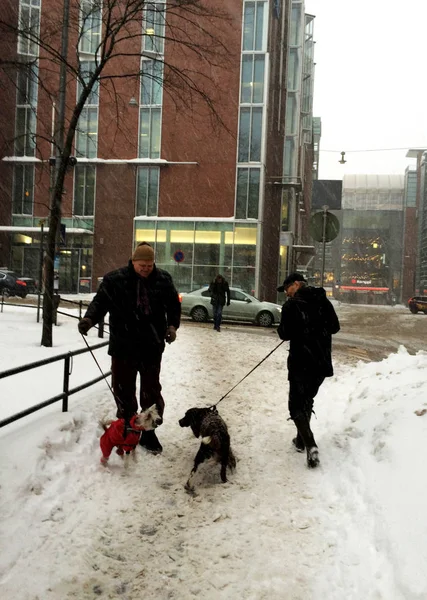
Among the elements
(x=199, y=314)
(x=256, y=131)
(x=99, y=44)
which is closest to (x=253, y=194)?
(x=256, y=131)

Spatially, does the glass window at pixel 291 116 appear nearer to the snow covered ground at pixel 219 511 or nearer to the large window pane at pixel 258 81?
the large window pane at pixel 258 81

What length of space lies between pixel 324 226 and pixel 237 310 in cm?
1006

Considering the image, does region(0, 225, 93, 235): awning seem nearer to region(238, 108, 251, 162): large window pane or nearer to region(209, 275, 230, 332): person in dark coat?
region(238, 108, 251, 162): large window pane

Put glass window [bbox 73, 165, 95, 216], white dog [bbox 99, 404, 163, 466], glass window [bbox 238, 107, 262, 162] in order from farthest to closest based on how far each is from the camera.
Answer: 1. glass window [bbox 73, 165, 95, 216]
2. glass window [bbox 238, 107, 262, 162]
3. white dog [bbox 99, 404, 163, 466]

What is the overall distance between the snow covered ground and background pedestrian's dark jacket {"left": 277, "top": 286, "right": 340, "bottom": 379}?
918mm

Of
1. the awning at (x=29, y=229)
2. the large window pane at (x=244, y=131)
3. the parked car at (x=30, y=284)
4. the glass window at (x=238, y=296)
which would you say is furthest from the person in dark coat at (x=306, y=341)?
the awning at (x=29, y=229)

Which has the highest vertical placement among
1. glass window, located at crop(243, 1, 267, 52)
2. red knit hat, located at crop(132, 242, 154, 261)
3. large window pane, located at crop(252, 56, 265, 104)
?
glass window, located at crop(243, 1, 267, 52)

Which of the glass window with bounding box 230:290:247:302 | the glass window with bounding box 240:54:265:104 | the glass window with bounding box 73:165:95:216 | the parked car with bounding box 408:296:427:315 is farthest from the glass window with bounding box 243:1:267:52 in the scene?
the parked car with bounding box 408:296:427:315

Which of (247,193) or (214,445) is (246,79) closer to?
(247,193)

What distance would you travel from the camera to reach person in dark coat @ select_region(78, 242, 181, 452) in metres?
4.57

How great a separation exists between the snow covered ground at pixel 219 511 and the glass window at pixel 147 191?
25749 mm

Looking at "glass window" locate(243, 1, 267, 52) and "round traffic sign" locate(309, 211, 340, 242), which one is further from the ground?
"glass window" locate(243, 1, 267, 52)

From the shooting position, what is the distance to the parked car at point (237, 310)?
1916 cm

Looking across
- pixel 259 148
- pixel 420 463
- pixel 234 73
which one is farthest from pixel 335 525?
pixel 234 73
